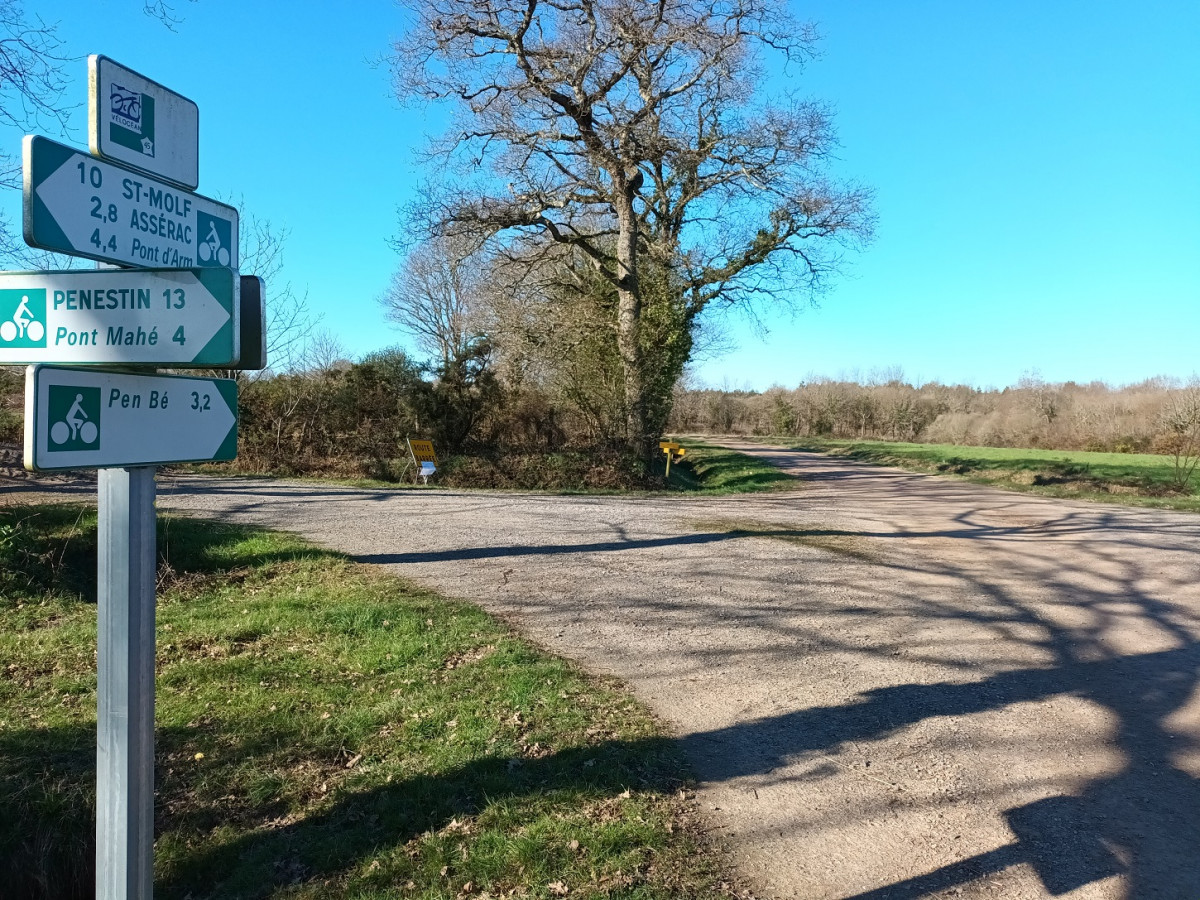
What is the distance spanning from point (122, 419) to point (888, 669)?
4949 millimetres

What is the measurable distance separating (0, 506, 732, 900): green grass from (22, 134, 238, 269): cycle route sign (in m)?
2.53

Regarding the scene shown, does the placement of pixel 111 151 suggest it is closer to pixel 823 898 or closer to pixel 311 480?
pixel 823 898

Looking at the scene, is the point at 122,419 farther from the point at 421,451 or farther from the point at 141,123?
the point at 421,451

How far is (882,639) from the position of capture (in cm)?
635

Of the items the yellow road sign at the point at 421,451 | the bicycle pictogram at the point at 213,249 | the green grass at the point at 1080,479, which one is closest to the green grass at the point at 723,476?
the yellow road sign at the point at 421,451

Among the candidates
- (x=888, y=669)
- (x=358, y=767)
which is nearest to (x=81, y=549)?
(x=358, y=767)

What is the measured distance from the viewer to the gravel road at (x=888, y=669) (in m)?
3.46

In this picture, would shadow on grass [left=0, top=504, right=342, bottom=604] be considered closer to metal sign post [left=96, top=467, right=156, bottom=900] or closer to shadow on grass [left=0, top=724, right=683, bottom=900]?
shadow on grass [left=0, top=724, right=683, bottom=900]

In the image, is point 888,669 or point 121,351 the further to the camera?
point 888,669

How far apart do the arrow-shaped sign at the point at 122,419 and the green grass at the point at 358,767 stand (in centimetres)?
191

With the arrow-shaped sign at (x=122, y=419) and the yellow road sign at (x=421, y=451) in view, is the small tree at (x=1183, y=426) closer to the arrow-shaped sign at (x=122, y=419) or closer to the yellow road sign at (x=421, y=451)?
the yellow road sign at (x=421, y=451)

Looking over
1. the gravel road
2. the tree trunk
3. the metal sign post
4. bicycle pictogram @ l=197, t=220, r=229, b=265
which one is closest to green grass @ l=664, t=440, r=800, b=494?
the tree trunk

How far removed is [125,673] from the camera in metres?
2.57

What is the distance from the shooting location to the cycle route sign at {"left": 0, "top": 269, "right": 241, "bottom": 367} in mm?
2512
